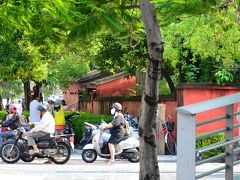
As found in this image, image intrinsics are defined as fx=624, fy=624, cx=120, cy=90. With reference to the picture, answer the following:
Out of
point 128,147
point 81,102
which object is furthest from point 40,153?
point 81,102

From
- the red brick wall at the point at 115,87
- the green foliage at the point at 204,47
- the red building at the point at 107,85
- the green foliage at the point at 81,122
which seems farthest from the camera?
the red brick wall at the point at 115,87

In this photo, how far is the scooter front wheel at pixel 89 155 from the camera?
16.9m

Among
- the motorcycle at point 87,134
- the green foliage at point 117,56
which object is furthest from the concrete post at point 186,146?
the green foliage at point 117,56

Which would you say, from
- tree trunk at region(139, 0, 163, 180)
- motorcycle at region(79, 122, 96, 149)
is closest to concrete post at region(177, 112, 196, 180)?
tree trunk at region(139, 0, 163, 180)

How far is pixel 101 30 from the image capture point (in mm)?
6598

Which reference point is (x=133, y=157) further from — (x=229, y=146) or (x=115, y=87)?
(x=115, y=87)

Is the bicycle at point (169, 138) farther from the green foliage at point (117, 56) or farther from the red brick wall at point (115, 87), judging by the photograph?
the red brick wall at point (115, 87)

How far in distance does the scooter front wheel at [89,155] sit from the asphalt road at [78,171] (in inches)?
6.7

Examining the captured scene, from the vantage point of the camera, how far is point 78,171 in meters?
14.5

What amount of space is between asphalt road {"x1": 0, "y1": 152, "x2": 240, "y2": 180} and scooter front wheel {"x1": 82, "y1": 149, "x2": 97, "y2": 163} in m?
0.17

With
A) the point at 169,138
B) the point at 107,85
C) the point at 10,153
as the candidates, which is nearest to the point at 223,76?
the point at 169,138

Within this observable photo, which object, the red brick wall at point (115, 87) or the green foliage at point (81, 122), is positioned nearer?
the green foliage at point (81, 122)

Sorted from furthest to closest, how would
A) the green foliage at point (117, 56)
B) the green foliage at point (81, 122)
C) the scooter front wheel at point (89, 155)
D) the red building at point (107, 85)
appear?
the red building at point (107, 85)
the green foliage at point (117, 56)
the green foliage at point (81, 122)
the scooter front wheel at point (89, 155)

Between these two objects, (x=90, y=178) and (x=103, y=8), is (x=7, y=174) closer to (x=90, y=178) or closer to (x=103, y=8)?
(x=90, y=178)
